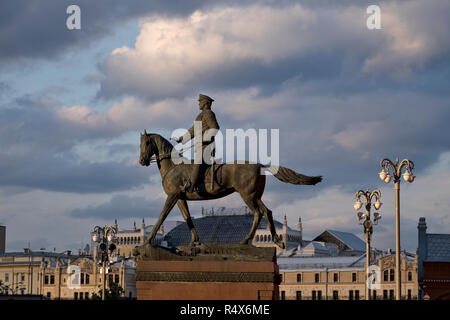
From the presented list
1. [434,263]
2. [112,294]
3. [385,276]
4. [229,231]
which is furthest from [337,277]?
[434,263]

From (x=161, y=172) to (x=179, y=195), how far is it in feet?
2.68

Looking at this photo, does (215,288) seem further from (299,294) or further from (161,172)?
(299,294)

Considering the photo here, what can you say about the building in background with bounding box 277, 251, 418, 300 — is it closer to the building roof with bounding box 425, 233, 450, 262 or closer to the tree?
the tree

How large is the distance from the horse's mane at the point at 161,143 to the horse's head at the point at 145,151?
12 cm

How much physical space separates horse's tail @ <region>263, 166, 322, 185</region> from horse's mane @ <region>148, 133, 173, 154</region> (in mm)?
2322

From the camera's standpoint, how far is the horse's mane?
19.8 meters

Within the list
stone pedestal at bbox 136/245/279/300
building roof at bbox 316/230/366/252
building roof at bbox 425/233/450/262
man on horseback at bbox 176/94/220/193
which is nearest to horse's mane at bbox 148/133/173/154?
man on horseback at bbox 176/94/220/193

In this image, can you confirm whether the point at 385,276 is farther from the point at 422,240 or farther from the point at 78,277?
the point at 422,240

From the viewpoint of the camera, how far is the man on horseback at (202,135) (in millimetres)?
19234

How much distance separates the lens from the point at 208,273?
735 inches

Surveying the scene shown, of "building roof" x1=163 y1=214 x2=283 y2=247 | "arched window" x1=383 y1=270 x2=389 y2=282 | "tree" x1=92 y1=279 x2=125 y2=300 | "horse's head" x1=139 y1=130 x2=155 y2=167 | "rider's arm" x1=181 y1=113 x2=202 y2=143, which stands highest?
"building roof" x1=163 y1=214 x2=283 y2=247

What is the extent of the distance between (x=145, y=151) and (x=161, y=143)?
43 centimetres
